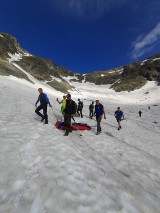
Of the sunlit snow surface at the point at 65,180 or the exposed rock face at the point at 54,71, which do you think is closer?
the sunlit snow surface at the point at 65,180

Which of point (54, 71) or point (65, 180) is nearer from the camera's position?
point (65, 180)

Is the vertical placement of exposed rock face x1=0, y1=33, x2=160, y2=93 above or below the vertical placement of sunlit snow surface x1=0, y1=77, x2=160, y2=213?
above

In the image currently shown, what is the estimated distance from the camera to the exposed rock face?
78781mm

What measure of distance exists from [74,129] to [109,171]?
781 centimetres

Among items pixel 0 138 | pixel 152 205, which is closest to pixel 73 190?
pixel 152 205

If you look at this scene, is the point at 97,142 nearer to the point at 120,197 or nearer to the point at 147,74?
the point at 120,197

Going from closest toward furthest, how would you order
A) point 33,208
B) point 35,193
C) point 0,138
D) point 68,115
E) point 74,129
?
point 33,208, point 35,193, point 0,138, point 68,115, point 74,129

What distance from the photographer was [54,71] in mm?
107938

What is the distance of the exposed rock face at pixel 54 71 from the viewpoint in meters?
A: 78.8

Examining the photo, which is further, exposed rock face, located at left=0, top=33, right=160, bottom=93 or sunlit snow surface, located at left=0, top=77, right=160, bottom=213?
exposed rock face, located at left=0, top=33, right=160, bottom=93

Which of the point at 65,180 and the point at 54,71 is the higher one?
the point at 54,71

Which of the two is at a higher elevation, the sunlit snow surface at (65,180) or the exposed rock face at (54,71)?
the exposed rock face at (54,71)

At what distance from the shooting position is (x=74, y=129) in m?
15.9

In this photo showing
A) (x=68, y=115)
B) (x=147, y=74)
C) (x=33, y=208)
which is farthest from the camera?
(x=147, y=74)
